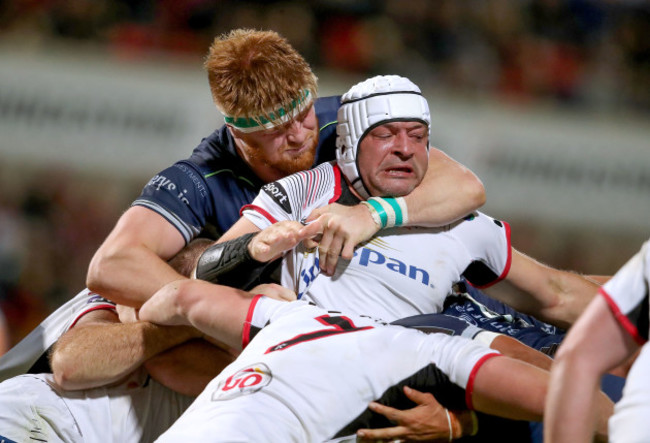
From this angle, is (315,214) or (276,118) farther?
(276,118)

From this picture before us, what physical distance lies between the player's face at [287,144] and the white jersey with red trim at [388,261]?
11.3 inches

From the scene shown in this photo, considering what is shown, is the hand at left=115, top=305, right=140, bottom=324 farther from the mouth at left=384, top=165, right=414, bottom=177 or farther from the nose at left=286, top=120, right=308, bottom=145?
the mouth at left=384, top=165, right=414, bottom=177

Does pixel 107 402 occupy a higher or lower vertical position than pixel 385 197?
lower

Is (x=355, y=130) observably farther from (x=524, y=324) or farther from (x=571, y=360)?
(x=571, y=360)

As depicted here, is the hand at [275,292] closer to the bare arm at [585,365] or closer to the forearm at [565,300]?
the forearm at [565,300]

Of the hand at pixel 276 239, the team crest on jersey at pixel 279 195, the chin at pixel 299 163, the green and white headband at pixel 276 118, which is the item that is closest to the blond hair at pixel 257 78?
the green and white headband at pixel 276 118

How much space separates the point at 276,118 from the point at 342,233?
705mm

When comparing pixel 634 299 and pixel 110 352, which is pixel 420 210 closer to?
pixel 110 352

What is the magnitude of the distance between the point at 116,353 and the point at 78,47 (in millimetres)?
4847

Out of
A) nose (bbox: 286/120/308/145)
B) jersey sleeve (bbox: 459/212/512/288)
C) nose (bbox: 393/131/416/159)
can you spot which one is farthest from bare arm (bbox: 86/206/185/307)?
jersey sleeve (bbox: 459/212/512/288)

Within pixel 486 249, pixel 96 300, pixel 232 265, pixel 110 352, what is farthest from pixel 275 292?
pixel 96 300

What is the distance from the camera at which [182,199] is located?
349 cm

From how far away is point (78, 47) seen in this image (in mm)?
7301

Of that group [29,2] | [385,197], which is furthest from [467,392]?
[29,2]
